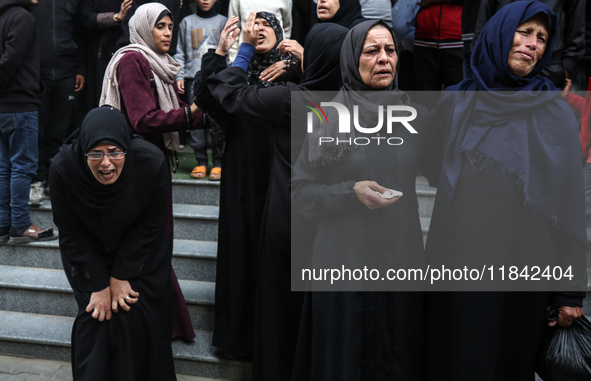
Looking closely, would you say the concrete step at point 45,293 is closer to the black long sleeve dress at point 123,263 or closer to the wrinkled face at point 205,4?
the black long sleeve dress at point 123,263

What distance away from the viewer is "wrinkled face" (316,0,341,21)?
3732 mm

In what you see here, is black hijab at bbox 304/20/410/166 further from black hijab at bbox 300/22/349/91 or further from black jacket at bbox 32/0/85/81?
black jacket at bbox 32/0/85/81

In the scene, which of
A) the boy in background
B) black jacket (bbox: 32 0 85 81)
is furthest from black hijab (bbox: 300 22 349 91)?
black jacket (bbox: 32 0 85 81)

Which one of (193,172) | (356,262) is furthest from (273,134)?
(193,172)

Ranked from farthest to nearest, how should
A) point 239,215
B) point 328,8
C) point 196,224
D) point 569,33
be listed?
point 196,224, point 569,33, point 328,8, point 239,215

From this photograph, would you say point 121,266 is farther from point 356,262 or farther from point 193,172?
point 193,172

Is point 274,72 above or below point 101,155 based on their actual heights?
above

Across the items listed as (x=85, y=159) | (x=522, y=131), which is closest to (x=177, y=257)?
(x=85, y=159)

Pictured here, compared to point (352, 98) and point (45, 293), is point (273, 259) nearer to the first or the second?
point (352, 98)

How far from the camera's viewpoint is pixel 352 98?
8.02 feet

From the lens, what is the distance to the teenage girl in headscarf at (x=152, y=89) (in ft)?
10.6

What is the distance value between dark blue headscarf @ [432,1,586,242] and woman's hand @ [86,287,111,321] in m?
1.73

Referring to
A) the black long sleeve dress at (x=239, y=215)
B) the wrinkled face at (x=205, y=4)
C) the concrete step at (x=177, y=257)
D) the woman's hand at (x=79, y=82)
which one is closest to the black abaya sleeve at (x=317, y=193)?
the black long sleeve dress at (x=239, y=215)

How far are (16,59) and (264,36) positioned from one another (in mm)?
2231
